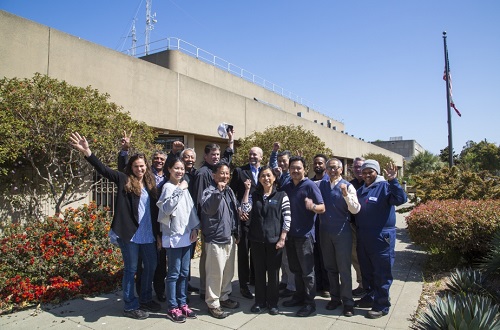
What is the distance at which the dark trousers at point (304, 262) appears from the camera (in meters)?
4.00

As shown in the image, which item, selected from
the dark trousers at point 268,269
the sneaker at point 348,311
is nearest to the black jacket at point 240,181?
the dark trousers at point 268,269

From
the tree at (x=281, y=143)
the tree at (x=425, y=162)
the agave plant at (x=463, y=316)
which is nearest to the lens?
the agave plant at (x=463, y=316)

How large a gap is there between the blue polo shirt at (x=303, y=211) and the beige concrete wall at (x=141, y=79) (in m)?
7.75

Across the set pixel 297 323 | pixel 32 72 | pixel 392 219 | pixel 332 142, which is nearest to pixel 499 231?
pixel 392 219

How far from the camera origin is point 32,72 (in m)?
8.35

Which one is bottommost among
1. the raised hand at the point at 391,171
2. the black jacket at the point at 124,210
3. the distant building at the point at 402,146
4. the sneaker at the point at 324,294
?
the sneaker at the point at 324,294

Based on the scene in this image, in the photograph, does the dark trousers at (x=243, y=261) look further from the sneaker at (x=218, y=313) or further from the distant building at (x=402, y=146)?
the distant building at (x=402, y=146)

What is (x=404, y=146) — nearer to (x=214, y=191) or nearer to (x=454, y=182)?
(x=454, y=182)

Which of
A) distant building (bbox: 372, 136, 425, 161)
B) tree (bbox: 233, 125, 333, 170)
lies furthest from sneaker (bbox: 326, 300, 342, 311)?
distant building (bbox: 372, 136, 425, 161)

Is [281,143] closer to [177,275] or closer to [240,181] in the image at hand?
[240,181]

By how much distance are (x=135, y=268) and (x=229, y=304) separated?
1.24 meters

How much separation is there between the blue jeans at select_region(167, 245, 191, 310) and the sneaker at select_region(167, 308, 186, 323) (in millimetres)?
52

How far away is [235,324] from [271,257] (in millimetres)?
833

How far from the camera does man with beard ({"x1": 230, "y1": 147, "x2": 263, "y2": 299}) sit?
462 cm
